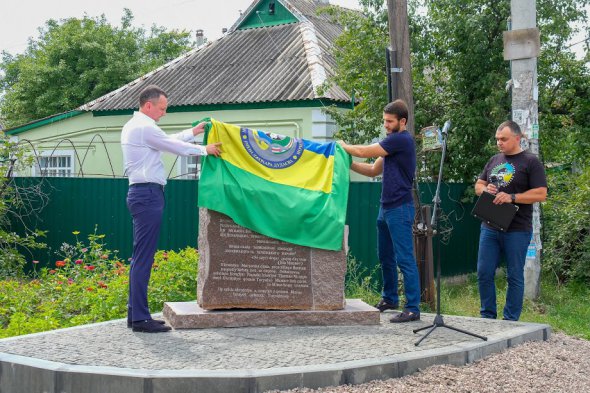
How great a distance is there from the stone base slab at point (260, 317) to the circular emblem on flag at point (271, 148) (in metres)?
1.41

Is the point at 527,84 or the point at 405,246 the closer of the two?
the point at 405,246

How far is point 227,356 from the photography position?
19.6 feet

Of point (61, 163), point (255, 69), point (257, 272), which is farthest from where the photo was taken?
point (61, 163)

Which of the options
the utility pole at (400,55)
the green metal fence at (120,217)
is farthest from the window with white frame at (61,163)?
the utility pole at (400,55)

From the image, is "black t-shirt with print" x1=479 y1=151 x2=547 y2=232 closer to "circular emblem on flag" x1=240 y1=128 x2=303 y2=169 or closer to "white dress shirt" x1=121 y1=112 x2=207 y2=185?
"circular emblem on flag" x1=240 y1=128 x2=303 y2=169

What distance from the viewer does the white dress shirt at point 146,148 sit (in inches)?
269

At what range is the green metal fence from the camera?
44.5ft

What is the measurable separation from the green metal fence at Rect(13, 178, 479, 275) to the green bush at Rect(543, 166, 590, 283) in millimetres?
1585

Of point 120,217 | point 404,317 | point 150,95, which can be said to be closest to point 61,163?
point 120,217

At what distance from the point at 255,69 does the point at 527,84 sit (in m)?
11.6

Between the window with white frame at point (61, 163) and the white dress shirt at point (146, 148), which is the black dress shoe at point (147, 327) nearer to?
the white dress shirt at point (146, 148)

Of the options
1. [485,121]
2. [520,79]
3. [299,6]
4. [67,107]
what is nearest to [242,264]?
[520,79]

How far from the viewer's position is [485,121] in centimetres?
1375

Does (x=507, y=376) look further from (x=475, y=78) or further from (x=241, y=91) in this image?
(x=241, y=91)
